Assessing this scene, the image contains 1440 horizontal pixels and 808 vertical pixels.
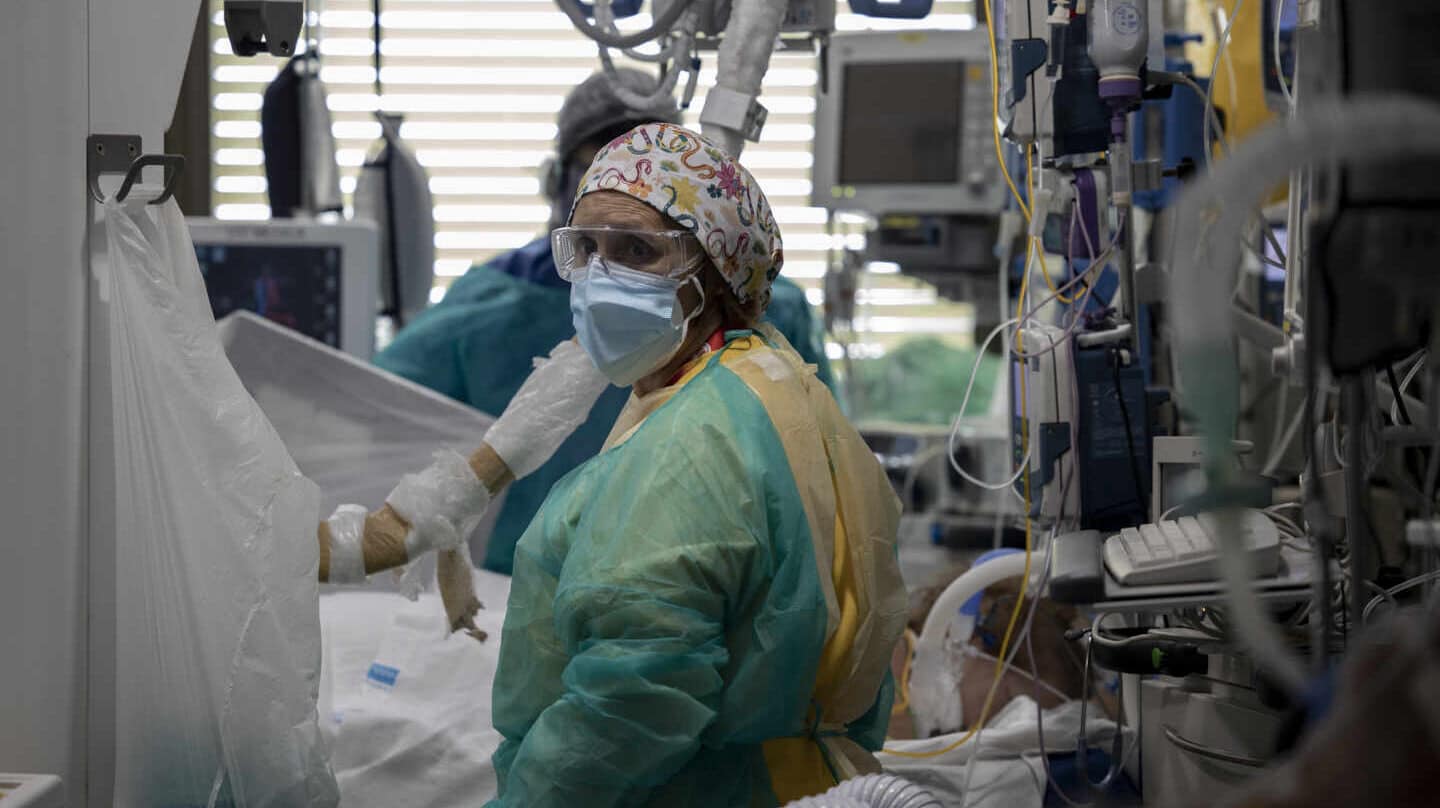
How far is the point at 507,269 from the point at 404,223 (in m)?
1.12

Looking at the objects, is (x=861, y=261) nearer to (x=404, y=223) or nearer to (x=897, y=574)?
(x=404, y=223)

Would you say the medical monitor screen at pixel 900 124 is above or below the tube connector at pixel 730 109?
above

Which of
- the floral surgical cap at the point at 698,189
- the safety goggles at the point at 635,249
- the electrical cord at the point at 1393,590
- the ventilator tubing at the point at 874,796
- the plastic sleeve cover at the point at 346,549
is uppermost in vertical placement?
the floral surgical cap at the point at 698,189

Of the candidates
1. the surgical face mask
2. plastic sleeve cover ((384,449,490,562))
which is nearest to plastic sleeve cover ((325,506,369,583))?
plastic sleeve cover ((384,449,490,562))

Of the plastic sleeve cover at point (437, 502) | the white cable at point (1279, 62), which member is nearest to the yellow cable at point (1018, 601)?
the white cable at point (1279, 62)

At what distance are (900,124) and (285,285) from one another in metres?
2.04

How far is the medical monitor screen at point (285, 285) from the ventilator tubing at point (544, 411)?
1816 mm

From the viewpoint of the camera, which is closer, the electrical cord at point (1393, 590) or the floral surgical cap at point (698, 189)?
the electrical cord at point (1393, 590)

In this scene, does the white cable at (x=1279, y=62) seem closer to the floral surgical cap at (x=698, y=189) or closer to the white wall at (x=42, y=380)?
the floral surgical cap at (x=698, y=189)

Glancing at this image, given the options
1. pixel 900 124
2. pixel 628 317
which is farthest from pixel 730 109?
pixel 900 124

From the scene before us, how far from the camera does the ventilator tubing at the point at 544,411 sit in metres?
2.31

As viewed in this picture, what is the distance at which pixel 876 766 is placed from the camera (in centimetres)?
194

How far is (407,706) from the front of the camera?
2605mm

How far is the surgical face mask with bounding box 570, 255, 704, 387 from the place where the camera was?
1939mm
